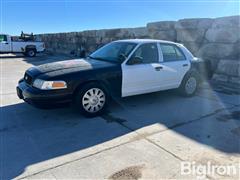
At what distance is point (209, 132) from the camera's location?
4.41 meters

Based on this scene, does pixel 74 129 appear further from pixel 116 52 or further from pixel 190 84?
pixel 190 84

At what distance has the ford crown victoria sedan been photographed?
14.8 ft

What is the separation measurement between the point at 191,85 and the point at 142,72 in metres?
1.87

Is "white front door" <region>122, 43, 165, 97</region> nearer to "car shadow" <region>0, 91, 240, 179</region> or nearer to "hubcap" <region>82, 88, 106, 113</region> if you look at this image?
"car shadow" <region>0, 91, 240, 179</region>

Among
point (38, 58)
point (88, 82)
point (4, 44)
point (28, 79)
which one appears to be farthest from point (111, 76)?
point (4, 44)

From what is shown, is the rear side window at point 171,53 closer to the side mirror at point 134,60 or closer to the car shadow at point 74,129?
the side mirror at point 134,60

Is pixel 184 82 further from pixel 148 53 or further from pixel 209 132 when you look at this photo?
pixel 209 132

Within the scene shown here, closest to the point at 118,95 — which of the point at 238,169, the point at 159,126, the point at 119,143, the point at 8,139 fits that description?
the point at 159,126

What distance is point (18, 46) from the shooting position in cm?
1984

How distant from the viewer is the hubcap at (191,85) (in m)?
6.58

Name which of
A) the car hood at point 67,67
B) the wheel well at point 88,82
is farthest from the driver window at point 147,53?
the wheel well at point 88,82

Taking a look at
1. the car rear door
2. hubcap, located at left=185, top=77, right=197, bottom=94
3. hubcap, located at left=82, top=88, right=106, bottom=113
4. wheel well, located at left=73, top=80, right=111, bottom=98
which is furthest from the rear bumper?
hubcap, located at left=185, top=77, right=197, bottom=94

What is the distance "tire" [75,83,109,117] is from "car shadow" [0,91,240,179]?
0.52 feet

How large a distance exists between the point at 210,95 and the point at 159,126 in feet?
9.90
